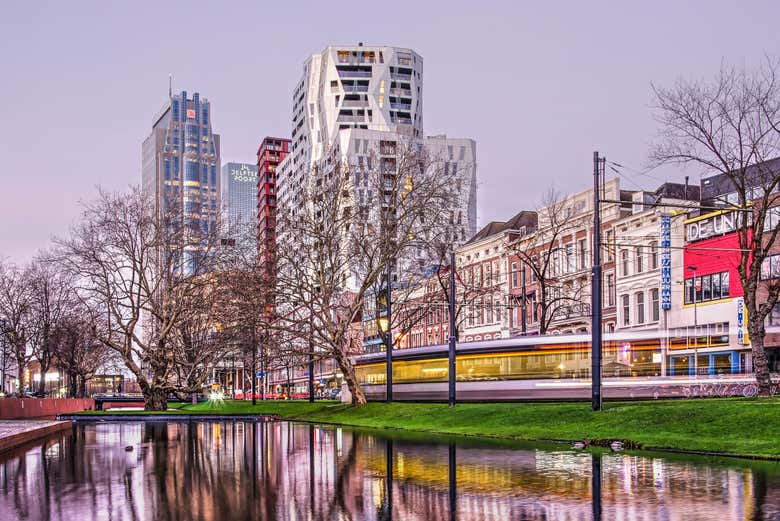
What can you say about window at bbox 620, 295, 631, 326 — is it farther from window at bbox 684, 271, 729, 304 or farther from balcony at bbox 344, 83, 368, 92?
balcony at bbox 344, 83, 368, 92

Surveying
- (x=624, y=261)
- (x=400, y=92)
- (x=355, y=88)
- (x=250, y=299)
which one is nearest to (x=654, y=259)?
(x=624, y=261)

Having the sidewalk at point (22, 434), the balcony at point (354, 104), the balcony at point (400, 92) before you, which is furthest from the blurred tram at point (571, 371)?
the balcony at point (400, 92)

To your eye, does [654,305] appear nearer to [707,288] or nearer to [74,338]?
[707,288]

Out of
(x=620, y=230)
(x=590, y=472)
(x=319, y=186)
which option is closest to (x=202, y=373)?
(x=319, y=186)

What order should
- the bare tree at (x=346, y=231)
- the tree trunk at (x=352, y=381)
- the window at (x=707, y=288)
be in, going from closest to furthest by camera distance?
the bare tree at (x=346, y=231), the tree trunk at (x=352, y=381), the window at (x=707, y=288)

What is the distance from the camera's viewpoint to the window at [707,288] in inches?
2517

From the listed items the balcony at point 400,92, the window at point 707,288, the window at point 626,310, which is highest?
the balcony at point 400,92

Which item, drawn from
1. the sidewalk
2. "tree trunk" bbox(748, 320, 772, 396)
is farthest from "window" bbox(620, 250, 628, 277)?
the sidewalk

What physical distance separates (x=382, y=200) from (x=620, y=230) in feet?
86.4

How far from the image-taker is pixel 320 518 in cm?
1062

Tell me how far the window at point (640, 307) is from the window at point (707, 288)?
12.5 feet

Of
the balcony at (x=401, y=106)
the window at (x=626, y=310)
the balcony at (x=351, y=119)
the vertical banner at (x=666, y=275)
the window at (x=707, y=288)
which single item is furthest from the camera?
the balcony at (x=401, y=106)

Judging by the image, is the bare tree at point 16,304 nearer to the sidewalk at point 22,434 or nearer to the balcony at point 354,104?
the sidewalk at point 22,434

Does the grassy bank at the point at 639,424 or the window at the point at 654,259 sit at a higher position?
the window at the point at 654,259
